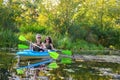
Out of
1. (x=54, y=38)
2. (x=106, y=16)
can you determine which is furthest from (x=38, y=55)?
(x=106, y=16)

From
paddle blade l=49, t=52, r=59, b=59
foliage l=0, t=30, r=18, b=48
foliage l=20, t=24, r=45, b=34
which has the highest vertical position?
foliage l=20, t=24, r=45, b=34

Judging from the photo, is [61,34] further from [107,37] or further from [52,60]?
[52,60]

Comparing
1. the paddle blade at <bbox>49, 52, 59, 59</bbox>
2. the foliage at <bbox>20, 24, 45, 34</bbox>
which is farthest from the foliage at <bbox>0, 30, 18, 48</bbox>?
the paddle blade at <bbox>49, 52, 59, 59</bbox>

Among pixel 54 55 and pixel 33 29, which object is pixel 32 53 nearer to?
pixel 54 55

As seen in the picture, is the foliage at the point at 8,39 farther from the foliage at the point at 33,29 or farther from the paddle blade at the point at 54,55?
the paddle blade at the point at 54,55

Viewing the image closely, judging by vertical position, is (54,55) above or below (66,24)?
below

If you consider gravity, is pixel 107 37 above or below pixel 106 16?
below

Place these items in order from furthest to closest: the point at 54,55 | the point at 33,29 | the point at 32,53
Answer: the point at 33,29
the point at 54,55
the point at 32,53

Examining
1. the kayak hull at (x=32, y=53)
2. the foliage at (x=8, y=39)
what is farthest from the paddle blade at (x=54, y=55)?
the foliage at (x=8, y=39)

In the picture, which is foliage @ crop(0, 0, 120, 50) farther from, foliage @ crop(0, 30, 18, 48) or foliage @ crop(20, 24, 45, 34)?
foliage @ crop(0, 30, 18, 48)

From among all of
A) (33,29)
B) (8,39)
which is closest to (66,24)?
(33,29)

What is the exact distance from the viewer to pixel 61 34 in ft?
88.2

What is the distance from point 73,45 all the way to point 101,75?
12.6 metres

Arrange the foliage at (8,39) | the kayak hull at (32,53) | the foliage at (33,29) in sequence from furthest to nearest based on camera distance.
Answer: the foliage at (33,29) → the foliage at (8,39) → the kayak hull at (32,53)
